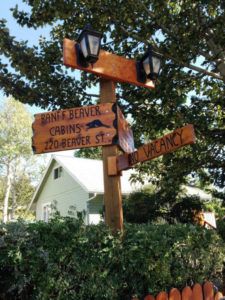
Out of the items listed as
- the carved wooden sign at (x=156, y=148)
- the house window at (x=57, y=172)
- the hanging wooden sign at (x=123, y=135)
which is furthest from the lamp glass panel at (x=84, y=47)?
the house window at (x=57, y=172)

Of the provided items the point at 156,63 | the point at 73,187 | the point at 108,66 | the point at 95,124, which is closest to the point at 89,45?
the point at 108,66

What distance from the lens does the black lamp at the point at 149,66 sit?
4941 mm

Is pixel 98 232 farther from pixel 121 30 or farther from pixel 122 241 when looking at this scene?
pixel 121 30

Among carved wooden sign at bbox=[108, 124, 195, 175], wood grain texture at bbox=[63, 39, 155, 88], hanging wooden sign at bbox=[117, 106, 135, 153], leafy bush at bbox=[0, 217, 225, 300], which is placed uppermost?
wood grain texture at bbox=[63, 39, 155, 88]

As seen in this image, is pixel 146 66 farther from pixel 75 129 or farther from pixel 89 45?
pixel 75 129

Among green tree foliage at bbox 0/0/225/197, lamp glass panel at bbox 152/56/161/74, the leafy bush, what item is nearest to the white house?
green tree foliage at bbox 0/0/225/197

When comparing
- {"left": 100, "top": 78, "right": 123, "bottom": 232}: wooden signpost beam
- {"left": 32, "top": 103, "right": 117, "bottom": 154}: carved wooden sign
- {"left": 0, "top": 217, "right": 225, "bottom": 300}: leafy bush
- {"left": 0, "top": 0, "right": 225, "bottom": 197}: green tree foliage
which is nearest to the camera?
{"left": 0, "top": 217, "right": 225, "bottom": 300}: leafy bush

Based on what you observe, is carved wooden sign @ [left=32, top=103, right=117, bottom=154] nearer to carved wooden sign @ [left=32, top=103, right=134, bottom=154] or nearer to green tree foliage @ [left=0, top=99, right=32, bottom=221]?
carved wooden sign @ [left=32, top=103, right=134, bottom=154]

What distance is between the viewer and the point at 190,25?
667 cm

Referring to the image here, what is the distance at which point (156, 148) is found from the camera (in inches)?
165

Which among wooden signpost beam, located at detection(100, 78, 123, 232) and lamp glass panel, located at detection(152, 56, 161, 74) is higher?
lamp glass panel, located at detection(152, 56, 161, 74)

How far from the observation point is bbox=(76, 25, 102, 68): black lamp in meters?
4.36

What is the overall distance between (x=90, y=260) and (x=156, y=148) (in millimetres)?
1479

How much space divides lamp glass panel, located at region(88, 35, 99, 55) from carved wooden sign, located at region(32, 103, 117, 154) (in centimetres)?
68
